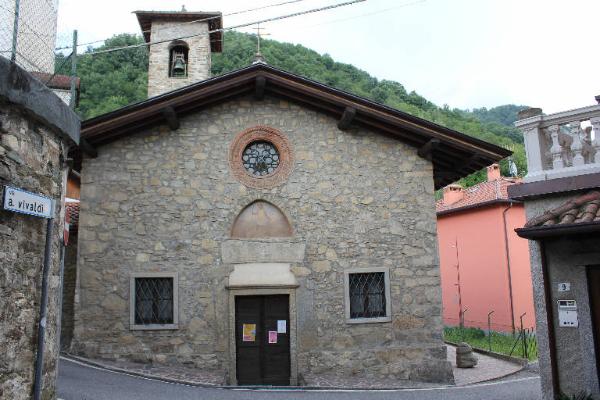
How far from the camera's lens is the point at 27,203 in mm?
3979

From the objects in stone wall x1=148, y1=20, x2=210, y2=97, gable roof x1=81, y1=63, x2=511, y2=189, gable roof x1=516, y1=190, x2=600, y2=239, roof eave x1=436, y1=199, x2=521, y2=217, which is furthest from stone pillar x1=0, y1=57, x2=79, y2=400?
roof eave x1=436, y1=199, x2=521, y2=217

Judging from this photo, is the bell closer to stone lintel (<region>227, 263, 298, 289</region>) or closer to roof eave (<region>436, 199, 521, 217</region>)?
stone lintel (<region>227, 263, 298, 289</region>)

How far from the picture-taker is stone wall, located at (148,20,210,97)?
50.8 feet

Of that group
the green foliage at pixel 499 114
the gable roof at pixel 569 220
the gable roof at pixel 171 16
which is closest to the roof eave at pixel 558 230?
the gable roof at pixel 569 220

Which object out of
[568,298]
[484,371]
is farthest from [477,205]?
[568,298]

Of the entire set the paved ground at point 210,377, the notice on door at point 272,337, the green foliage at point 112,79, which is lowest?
the paved ground at point 210,377

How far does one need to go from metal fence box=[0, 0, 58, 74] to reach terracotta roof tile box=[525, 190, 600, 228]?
210 inches

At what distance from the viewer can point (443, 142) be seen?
10.7 metres

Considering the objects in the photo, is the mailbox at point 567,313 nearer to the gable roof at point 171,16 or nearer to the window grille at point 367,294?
the window grille at point 367,294

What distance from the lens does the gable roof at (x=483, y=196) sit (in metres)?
18.6

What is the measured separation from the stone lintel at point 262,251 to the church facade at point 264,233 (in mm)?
27

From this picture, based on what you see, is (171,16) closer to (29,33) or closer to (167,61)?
(167,61)

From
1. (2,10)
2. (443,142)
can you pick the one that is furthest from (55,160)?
(443,142)

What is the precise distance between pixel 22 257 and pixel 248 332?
6765mm
